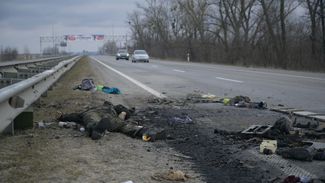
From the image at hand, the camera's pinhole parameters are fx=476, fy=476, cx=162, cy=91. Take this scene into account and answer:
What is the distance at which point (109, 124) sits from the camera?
291 inches

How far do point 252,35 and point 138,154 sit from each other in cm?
4819

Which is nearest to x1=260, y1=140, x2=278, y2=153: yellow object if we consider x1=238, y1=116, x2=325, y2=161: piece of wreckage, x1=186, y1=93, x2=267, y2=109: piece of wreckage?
x1=238, y1=116, x2=325, y2=161: piece of wreckage

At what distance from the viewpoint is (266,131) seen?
23.2ft

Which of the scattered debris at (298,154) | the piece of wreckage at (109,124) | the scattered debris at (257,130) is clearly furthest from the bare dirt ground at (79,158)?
the scattered debris at (257,130)

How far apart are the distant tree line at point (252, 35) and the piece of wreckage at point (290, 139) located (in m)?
29.2

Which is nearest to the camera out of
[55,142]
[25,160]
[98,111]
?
[25,160]

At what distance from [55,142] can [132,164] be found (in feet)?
5.11

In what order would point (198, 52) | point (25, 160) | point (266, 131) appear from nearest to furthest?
point (25, 160) → point (266, 131) → point (198, 52)

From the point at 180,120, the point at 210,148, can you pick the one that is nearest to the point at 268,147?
the point at 210,148

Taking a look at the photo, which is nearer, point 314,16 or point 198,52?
point 314,16

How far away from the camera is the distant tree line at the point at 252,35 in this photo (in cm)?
4141

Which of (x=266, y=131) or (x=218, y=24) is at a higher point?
(x=218, y=24)

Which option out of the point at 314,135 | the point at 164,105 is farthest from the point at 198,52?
the point at 314,135

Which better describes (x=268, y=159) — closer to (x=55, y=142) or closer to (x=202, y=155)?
(x=202, y=155)
